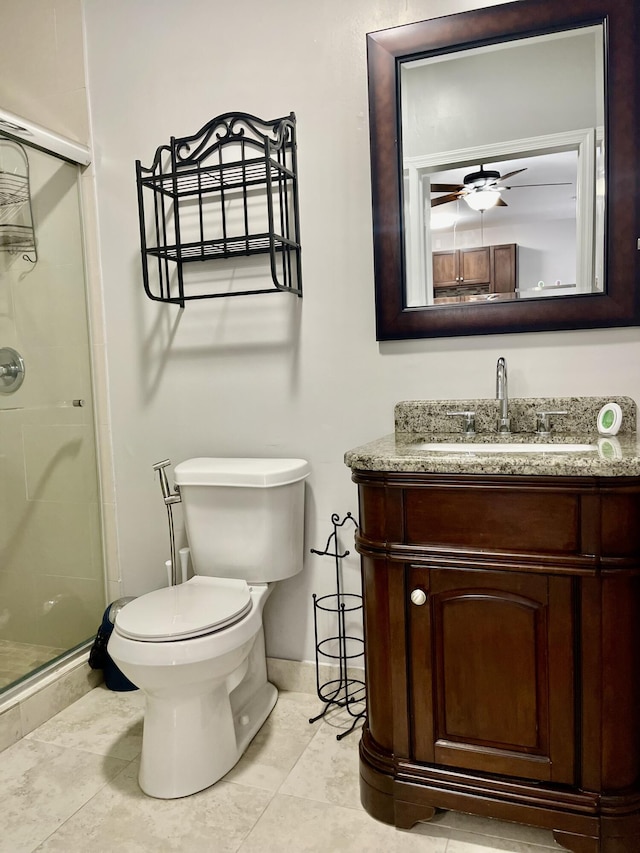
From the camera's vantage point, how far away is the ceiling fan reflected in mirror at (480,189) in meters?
1.74

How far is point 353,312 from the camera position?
1.95m

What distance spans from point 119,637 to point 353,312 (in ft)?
3.77

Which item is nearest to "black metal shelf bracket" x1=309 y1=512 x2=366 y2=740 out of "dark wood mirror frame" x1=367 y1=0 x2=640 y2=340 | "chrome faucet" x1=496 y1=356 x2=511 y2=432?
"chrome faucet" x1=496 y1=356 x2=511 y2=432

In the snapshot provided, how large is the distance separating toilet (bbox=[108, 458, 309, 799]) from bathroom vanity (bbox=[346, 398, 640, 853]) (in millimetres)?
395

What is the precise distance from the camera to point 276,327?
6.72 feet

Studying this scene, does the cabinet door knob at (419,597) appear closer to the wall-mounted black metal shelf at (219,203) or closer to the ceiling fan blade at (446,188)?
the wall-mounted black metal shelf at (219,203)

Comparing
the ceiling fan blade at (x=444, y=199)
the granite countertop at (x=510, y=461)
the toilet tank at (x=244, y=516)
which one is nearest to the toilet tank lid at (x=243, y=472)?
the toilet tank at (x=244, y=516)

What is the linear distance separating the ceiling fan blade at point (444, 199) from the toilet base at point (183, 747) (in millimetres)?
1484

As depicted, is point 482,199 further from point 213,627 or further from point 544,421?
point 213,627

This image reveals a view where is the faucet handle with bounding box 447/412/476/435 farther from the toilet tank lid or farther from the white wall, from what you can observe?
the toilet tank lid

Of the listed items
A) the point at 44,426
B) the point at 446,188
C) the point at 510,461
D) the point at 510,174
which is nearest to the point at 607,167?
the point at 510,174

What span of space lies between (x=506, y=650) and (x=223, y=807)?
80cm

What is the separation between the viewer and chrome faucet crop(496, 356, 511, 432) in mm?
1703

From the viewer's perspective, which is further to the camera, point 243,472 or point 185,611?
point 243,472
